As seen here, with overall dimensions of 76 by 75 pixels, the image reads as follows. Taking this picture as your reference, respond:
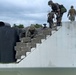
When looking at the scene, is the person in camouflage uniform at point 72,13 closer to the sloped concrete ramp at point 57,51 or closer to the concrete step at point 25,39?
the sloped concrete ramp at point 57,51

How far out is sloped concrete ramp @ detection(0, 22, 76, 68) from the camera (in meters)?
18.9

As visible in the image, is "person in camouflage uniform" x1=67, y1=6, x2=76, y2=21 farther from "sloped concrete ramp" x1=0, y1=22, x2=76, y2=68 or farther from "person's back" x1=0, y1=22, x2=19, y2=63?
"person's back" x1=0, y1=22, x2=19, y2=63

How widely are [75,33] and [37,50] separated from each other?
2.42 metres

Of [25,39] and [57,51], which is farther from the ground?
[25,39]

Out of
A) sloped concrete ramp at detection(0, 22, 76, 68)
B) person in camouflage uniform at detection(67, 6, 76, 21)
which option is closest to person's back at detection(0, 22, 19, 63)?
sloped concrete ramp at detection(0, 22, 76, 68)

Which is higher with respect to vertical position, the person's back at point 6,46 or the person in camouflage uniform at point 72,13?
the person in camouflage uniform at point 72,13

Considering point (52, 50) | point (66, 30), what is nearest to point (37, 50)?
point (52, 50)

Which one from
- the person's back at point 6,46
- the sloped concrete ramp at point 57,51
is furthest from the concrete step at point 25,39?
the sloped concrete ramp at point 57,51

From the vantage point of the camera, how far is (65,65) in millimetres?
18969

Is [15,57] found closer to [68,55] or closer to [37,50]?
[37,50]

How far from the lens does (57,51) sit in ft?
62.4

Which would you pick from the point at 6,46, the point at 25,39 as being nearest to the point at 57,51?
the point at 25,39

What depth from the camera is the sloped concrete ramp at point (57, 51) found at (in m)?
18.9

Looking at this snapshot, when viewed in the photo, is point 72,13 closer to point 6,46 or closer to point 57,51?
point 57,51
